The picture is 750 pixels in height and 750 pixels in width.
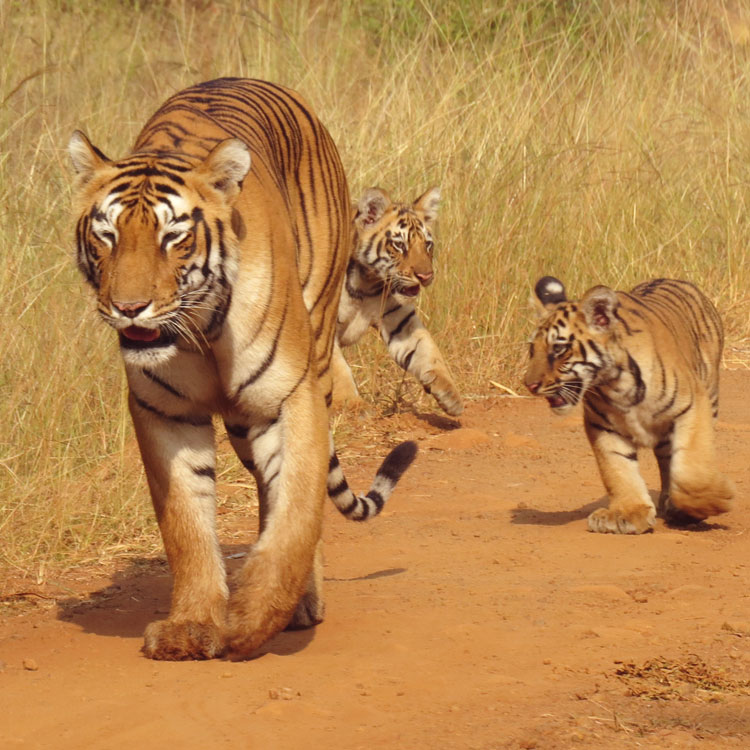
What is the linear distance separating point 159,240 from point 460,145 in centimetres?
474

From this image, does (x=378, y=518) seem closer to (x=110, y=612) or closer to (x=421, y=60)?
(x=110, y=612)

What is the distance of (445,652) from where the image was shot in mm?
3400

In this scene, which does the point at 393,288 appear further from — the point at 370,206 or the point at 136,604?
the point at 136,604

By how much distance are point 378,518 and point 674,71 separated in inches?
206

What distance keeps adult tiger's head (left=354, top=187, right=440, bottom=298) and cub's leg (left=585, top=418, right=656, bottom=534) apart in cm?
208

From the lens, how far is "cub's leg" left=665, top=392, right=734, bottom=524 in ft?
15.5

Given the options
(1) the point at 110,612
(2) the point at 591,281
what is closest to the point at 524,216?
(2) the point at 591,281

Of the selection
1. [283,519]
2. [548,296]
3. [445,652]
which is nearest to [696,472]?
[548,296]

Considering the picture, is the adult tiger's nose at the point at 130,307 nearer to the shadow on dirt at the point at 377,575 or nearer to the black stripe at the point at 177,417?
the black stripe at the point at 177,417

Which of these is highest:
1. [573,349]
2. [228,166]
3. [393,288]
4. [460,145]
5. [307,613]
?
[460,145]

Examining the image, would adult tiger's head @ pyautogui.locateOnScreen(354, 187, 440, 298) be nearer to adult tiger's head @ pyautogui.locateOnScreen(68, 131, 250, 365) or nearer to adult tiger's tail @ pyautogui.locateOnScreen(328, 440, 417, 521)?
adult tiger's tail @ pyautogui.locateOnScreen(328, 440, 417, 521)

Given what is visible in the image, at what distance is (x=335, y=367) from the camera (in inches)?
Result: 259

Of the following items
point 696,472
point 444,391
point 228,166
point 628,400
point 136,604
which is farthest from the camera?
point 444,391

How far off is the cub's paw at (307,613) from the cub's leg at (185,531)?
0.29 m
